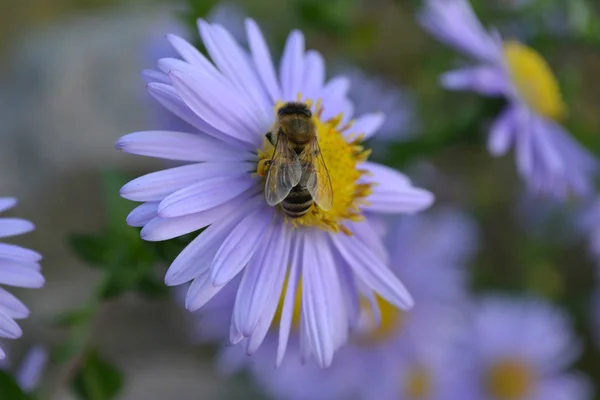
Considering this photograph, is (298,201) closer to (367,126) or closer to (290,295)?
(290,295)

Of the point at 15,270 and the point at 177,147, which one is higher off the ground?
the point at 177,147

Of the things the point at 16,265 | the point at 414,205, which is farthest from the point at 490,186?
the point at 16,265

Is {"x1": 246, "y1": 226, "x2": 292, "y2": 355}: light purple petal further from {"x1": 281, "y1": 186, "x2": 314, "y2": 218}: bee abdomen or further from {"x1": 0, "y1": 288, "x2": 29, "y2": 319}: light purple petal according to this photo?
{"x1": 0, "y1": 288, "x2": 29, "y2": 319}: light purple petal

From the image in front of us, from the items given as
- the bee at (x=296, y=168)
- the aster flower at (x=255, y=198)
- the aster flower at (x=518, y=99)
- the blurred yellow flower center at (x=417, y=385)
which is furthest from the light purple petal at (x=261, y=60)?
the blurred yellow flower center at (x=417, y=385)

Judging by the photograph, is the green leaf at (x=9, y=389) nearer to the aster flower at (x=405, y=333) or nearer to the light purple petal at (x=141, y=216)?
the light purple petal at (x=141, y=216)

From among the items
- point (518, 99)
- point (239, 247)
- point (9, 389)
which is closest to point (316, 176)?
point (239, 247)

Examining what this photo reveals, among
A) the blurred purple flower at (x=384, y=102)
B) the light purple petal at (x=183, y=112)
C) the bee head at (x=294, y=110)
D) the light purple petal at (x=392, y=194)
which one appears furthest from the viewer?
the blurred purple flower at (x=384, y=102)
